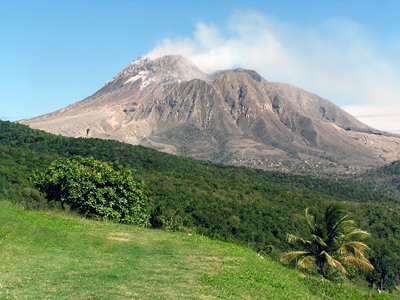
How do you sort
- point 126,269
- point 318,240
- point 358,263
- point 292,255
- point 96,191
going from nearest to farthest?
1. point 126,269
2. point 358,263
3. point 318,240
4. point 292,255
5. point 96,191

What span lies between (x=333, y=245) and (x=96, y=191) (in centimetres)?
1281

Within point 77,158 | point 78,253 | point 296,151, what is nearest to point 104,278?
point 78,253

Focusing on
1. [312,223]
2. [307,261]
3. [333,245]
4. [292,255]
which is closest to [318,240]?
[333,245]

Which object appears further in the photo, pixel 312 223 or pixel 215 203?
pixel 215 203

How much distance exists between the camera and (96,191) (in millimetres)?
19875

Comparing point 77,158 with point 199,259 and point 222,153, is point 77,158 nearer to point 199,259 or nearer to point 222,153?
point 199,259

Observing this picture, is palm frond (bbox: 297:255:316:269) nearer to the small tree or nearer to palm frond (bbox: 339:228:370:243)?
palm frond (bbox: 339:228:370:243)

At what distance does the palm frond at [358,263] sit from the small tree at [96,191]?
10.4 metres

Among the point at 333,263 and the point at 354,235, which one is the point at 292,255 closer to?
the point at 333,263

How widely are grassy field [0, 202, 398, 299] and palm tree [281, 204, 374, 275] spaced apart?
467 centimetres

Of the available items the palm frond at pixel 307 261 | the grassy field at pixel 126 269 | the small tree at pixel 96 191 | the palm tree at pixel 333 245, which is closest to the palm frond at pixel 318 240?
the palm tree at pixel 333 245

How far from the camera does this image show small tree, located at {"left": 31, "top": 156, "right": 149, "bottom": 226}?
19609mm

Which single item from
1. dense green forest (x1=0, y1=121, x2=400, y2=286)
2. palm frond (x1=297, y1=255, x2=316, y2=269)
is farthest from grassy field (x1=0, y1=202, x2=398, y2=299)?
dense green forest (x1=0, y1=121, x2=400, y2=286)

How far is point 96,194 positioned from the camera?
19719 millimetres
